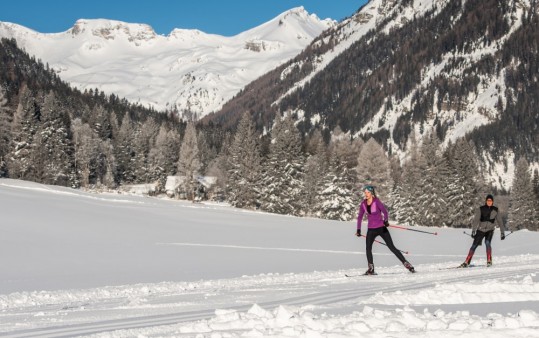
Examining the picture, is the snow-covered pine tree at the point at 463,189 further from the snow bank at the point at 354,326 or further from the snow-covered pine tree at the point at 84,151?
the snow bank at the point at 354,326

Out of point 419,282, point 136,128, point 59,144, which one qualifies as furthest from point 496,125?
point 419,282

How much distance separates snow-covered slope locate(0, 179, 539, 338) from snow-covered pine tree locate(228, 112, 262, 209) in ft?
81.3

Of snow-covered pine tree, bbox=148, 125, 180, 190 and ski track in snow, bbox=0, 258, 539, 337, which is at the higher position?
snow-covered pine tree, bbox=148, 125, 180, 190

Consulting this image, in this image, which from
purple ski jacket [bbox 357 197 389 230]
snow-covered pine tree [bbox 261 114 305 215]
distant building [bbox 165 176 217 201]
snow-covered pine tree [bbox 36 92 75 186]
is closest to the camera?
purple ski jacket [bbox 357 197 389 230]

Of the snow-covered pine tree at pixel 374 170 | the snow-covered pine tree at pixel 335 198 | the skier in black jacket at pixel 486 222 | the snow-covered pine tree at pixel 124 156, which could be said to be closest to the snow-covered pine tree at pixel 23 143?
the snow-covered pine tree at pixel 124 156

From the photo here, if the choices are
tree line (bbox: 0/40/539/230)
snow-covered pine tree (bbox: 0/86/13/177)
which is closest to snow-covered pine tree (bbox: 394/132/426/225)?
tree line (bbox: 0/40/539/230)

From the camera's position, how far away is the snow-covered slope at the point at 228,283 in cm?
573

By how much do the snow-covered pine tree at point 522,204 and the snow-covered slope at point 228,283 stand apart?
3624cm

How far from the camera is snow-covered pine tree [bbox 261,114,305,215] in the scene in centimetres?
5616

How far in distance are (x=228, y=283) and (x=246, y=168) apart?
152 feet

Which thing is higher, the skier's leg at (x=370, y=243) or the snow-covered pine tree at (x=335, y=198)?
the snow-covered pine tree at (x=335, y=198)

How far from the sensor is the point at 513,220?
6744 centimetres

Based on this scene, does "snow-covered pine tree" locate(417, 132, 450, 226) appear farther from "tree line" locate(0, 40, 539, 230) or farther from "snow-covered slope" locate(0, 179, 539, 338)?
"snow-covered slope" locate(0, 179, 539, 338)

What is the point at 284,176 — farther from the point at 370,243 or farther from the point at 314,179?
the point at 370,243
